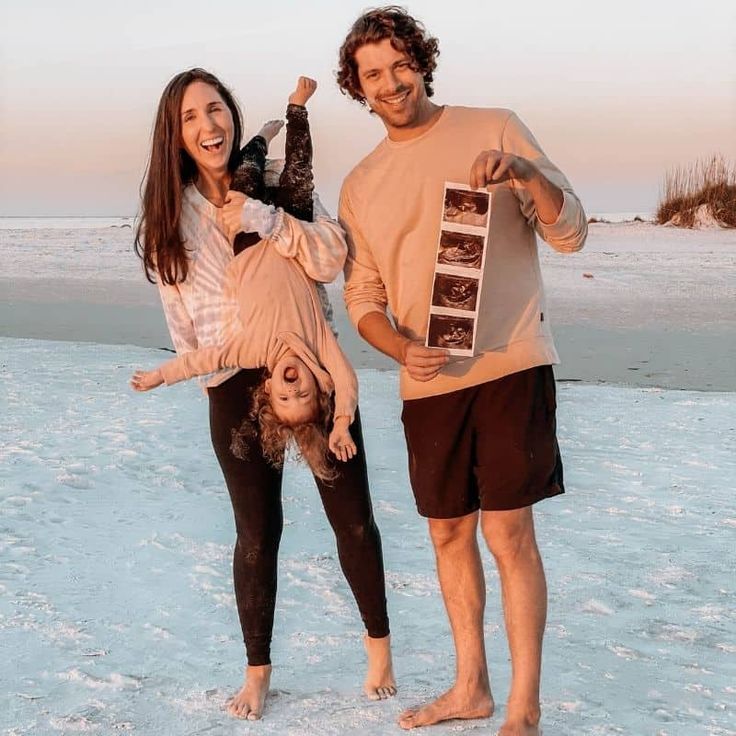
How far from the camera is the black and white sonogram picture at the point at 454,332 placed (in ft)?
9.15

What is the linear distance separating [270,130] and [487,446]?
3.82 feet

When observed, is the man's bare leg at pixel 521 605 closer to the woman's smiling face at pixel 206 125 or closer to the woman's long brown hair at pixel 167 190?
the woman's long brown hair at pixel 167 190

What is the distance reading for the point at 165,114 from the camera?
302 cm

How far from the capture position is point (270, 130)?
3189 mm

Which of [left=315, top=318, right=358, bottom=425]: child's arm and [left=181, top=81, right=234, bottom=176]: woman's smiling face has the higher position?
[left=181, top=81, right=234, bottom=176]: woman's smiling face

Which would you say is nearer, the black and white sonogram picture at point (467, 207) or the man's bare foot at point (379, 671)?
the black and white sonogram picture at point (467, 207)


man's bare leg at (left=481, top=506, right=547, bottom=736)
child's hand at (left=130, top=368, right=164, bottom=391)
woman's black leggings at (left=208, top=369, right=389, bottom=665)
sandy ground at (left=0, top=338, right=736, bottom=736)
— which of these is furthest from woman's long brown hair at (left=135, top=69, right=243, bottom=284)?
sandy ground at (left=0, top=338, right=736, bottom=736)

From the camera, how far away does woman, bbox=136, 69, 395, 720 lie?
299cm

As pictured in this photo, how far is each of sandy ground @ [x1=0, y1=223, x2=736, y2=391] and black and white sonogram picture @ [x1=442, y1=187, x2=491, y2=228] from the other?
6.54 m

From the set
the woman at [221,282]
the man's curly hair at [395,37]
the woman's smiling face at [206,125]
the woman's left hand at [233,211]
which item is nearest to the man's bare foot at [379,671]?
the woman at [221,282]

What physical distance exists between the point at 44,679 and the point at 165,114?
1.84 m

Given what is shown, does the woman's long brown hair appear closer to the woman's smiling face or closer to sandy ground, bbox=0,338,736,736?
the woman's smiling face

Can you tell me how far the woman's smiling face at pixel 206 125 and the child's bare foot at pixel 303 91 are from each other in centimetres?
20

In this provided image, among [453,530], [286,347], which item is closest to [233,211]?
[286,347]
